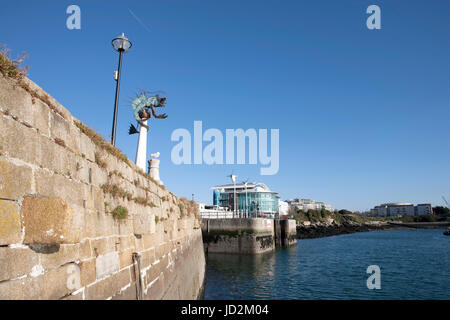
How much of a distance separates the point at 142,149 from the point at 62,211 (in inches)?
438

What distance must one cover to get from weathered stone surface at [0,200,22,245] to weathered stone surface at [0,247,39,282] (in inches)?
4.1

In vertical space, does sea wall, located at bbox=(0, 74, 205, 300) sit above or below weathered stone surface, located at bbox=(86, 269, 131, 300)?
above

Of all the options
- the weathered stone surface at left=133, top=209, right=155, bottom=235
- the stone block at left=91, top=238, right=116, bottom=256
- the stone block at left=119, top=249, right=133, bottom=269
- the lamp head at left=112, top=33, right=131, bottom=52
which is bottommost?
the stone block at left=119, top=249, right=133, bottom=269

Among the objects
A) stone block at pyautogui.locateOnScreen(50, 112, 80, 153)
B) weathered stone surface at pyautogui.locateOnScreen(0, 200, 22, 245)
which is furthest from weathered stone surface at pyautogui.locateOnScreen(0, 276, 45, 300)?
stone block at pyautogui.locateOnScreen(50, 112, 80, 153)

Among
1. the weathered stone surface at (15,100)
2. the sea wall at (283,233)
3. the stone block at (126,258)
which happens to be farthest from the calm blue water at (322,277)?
the weathered stone surface at (15,100)

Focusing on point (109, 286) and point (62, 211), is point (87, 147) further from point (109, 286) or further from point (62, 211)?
point (109, 286)

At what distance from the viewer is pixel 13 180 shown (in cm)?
341

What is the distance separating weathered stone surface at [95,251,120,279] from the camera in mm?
5098

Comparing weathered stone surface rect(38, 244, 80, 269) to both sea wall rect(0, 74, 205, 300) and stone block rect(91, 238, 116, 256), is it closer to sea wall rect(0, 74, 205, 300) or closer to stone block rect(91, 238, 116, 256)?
sea wall rect(0, 74, 205, 300)

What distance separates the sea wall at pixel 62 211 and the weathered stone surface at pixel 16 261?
1 centimetres

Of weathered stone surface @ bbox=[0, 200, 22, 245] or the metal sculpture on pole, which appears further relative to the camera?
the metal sculpture on pole

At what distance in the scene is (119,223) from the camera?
640 centimetres
